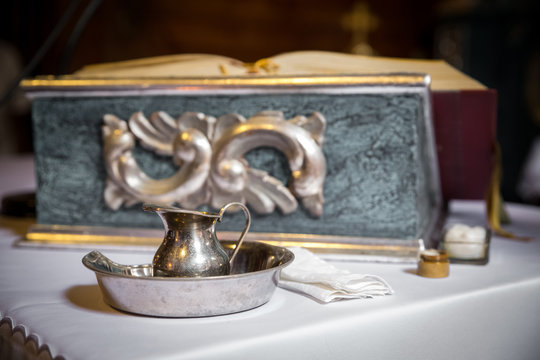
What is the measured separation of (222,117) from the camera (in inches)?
41.9

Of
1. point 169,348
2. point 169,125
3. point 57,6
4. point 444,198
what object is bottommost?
point 444,198

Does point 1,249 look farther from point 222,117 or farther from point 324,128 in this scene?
point 324,128

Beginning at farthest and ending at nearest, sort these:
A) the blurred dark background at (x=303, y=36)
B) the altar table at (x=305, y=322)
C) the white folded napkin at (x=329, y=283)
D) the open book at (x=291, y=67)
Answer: the blurred dark background at (x=303, y=36), the open book at (x=291, y=67), the white folded napkin at (x=329, y=283), the altar table at (x=305, y=322)

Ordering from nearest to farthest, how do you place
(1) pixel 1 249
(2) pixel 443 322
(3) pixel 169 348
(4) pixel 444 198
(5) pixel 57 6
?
(3) pixel 169 348 → (2) pixel 443 322 → (1) pixel 1 249 → (4) pixel 444 198 → (5) pixel 57 6

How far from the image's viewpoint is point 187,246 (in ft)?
2.36

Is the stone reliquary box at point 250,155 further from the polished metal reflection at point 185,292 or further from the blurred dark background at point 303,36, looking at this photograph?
the blurred dark background at point 303,36

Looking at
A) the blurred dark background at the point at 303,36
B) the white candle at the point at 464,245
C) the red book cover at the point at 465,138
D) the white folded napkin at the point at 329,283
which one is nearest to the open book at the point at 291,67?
the red book cover at the point at 465,138

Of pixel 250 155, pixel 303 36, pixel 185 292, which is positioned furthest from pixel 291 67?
pixel 303 36

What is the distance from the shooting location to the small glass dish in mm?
982

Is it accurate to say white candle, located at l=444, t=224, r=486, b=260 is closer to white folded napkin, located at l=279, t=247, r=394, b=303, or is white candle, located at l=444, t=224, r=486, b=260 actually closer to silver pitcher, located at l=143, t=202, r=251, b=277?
white folded napkin, located at l=279, t=247, r=394, b=303

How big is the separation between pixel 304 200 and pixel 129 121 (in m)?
0.36

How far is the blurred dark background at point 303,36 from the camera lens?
4207mm

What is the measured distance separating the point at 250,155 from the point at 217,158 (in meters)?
0.06

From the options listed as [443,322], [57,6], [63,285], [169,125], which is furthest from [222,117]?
[57,6]
